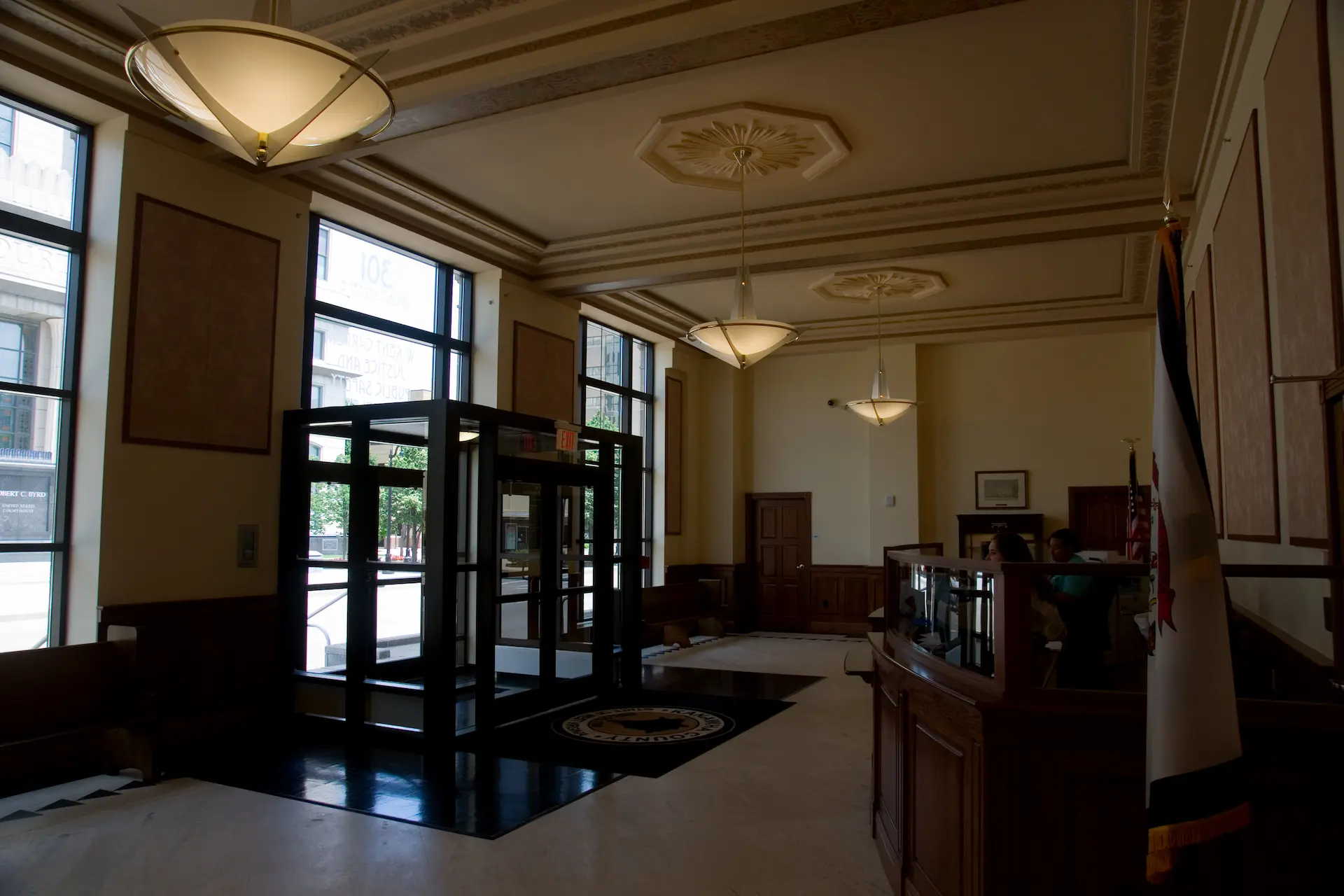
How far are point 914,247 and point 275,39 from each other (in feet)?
20.3

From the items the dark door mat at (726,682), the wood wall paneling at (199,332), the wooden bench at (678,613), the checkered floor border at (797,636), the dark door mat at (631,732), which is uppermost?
the wood wall paneling at (199,332)

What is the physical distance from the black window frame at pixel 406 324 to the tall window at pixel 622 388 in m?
2.26

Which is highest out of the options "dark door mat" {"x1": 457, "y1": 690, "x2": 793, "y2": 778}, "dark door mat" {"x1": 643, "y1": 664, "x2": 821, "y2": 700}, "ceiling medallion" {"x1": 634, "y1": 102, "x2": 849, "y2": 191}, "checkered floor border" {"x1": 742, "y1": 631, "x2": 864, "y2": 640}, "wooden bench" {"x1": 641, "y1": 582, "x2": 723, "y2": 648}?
"ceiling medallion" {"x1": 634, "y1": 102, "x2": 849, "y2": 191}

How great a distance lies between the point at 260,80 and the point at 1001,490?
11258mm

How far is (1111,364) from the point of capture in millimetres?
12305

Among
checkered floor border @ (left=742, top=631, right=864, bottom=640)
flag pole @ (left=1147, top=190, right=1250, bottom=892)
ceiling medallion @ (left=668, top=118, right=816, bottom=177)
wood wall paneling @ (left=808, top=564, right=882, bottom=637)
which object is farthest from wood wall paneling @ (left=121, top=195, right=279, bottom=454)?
wood wall paneling @ (left=808, top=564, right=882, bottom=637)

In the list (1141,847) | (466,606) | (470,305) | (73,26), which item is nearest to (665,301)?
(470,305)

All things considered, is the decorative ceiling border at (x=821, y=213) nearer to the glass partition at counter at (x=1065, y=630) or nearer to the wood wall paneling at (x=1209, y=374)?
the wood wall paneling at (x=1209, y=374)

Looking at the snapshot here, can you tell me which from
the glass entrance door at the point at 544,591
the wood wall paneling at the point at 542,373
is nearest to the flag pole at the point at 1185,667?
the glass entrance door at the point at 544,591

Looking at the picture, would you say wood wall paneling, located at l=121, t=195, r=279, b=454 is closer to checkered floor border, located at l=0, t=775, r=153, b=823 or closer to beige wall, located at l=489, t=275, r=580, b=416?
checkered floor border, located at l=0, t=775, r=153, b=823

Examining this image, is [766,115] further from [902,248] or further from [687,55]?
[902,248]

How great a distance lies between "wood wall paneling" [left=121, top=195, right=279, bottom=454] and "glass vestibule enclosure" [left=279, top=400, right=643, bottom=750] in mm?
468

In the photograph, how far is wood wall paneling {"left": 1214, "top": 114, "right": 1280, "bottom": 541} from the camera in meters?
4.45

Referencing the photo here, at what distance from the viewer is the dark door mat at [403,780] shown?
16.0ft
